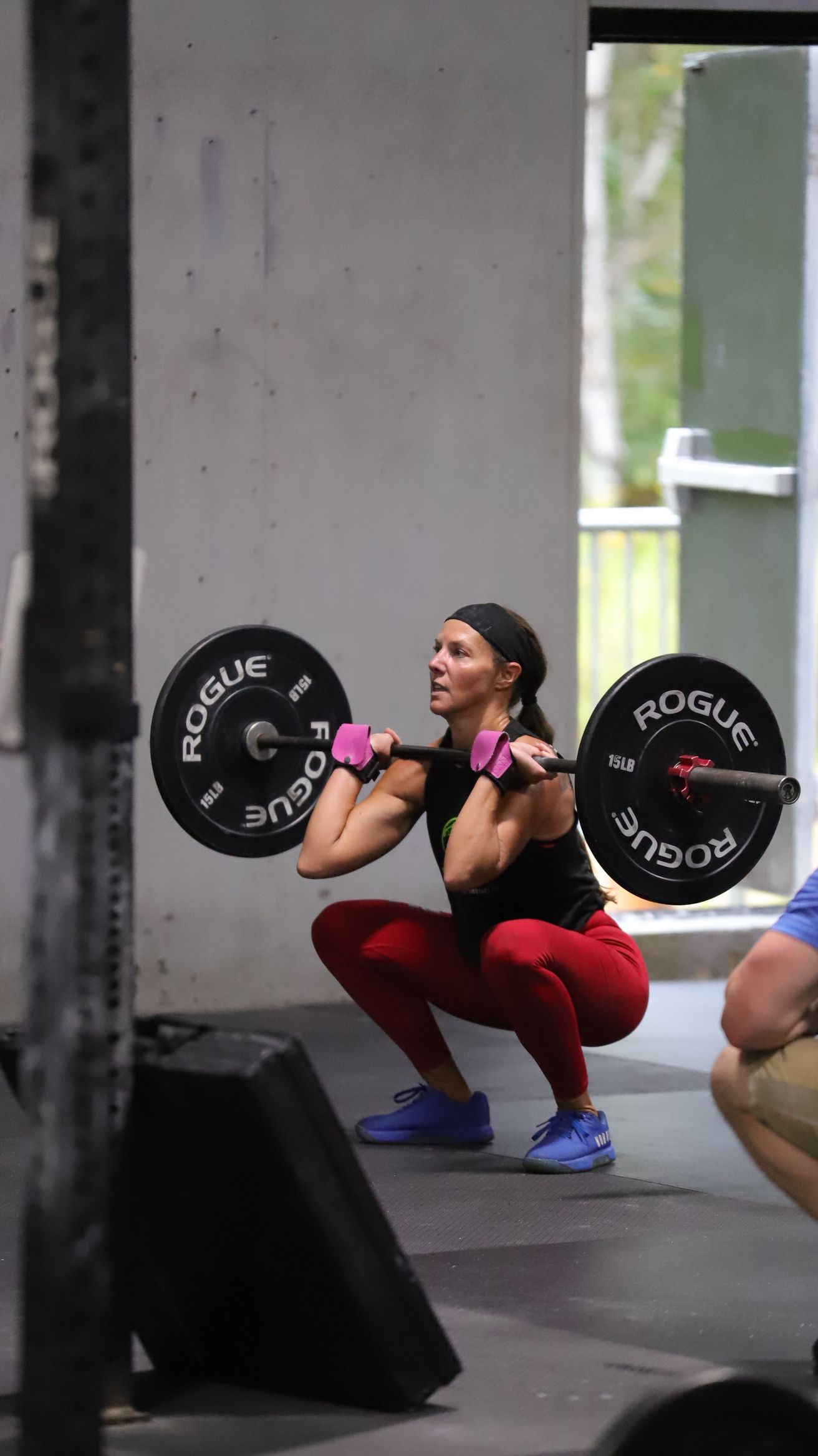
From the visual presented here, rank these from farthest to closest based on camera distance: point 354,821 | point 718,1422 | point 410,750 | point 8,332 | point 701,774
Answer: point 8,332 < point 354,821 < point 410,750 < point 701,774 < point 718,1422

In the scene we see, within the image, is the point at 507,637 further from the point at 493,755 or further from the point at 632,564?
the point at 632,564

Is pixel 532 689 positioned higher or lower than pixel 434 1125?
higher

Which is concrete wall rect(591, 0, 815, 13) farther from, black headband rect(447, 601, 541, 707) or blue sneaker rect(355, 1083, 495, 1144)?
blue sneaker rect(355, 1083, 495, 1144)

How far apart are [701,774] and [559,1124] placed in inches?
31.9

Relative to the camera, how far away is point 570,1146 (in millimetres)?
3801

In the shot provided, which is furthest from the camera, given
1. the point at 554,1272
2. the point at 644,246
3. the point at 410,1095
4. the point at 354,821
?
the point at 644,246

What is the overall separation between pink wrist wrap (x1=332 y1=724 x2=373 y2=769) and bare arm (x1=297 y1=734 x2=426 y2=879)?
2 cm

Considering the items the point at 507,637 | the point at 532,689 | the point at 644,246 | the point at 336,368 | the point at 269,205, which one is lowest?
the point at 532,689

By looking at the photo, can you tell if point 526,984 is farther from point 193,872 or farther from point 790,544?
point 790,544

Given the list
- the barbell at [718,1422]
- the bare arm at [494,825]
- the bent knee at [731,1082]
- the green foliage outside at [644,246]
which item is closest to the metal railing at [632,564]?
the bare arm at [494,825]

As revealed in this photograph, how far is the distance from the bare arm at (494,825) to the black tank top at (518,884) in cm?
8

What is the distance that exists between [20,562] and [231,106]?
10.5 ft

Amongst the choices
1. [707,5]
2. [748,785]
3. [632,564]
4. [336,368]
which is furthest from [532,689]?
[707,5]

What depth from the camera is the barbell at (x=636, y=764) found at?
3.42 metres
